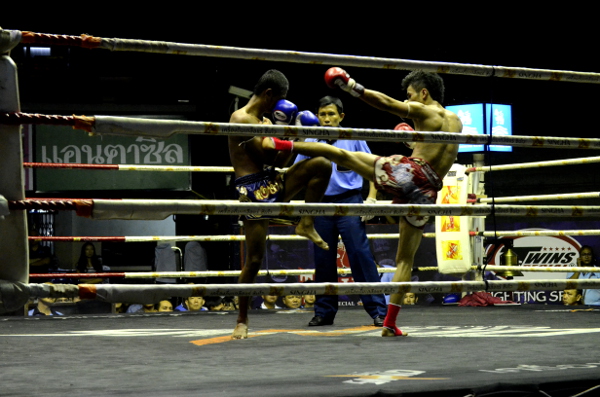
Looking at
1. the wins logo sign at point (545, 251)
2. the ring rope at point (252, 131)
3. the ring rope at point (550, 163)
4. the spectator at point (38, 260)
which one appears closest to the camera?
the ring rope at point (252, 131)

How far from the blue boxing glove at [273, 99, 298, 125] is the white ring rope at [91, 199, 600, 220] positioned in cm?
82

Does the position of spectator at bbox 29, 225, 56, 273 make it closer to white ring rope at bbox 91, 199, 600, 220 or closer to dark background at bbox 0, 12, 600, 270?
dark background at bbox 0, 12, 600, 270

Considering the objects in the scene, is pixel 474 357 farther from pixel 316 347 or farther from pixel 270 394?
pixel 270 394

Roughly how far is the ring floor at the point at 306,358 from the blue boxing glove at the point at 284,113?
80 centimetres

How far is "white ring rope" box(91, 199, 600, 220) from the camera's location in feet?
5.48

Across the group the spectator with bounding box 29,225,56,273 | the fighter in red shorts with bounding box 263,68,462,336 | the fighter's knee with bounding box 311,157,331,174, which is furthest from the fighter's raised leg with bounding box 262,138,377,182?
the spectator with bounding box 29,225,56,273

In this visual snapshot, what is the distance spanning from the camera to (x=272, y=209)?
182 cm

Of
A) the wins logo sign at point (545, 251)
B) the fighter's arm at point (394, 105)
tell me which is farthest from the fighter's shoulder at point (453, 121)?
the wins logo sign at point (545, 251)

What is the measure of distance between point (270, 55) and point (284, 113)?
761 millimetres

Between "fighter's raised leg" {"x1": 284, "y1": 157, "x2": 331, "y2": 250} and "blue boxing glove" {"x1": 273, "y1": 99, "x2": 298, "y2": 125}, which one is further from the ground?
"blue boxing glove" {"x1": 273, "y1": 99, "x2": 298, "y2": 125}

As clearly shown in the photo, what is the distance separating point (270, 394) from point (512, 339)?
4.23 feet

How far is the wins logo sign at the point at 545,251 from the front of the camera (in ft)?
21.6

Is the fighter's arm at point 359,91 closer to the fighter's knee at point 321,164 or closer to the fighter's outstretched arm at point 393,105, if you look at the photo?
the fighter's outstretched arm at point 393,105

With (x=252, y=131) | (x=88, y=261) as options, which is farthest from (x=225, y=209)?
(x=88, y=261)
